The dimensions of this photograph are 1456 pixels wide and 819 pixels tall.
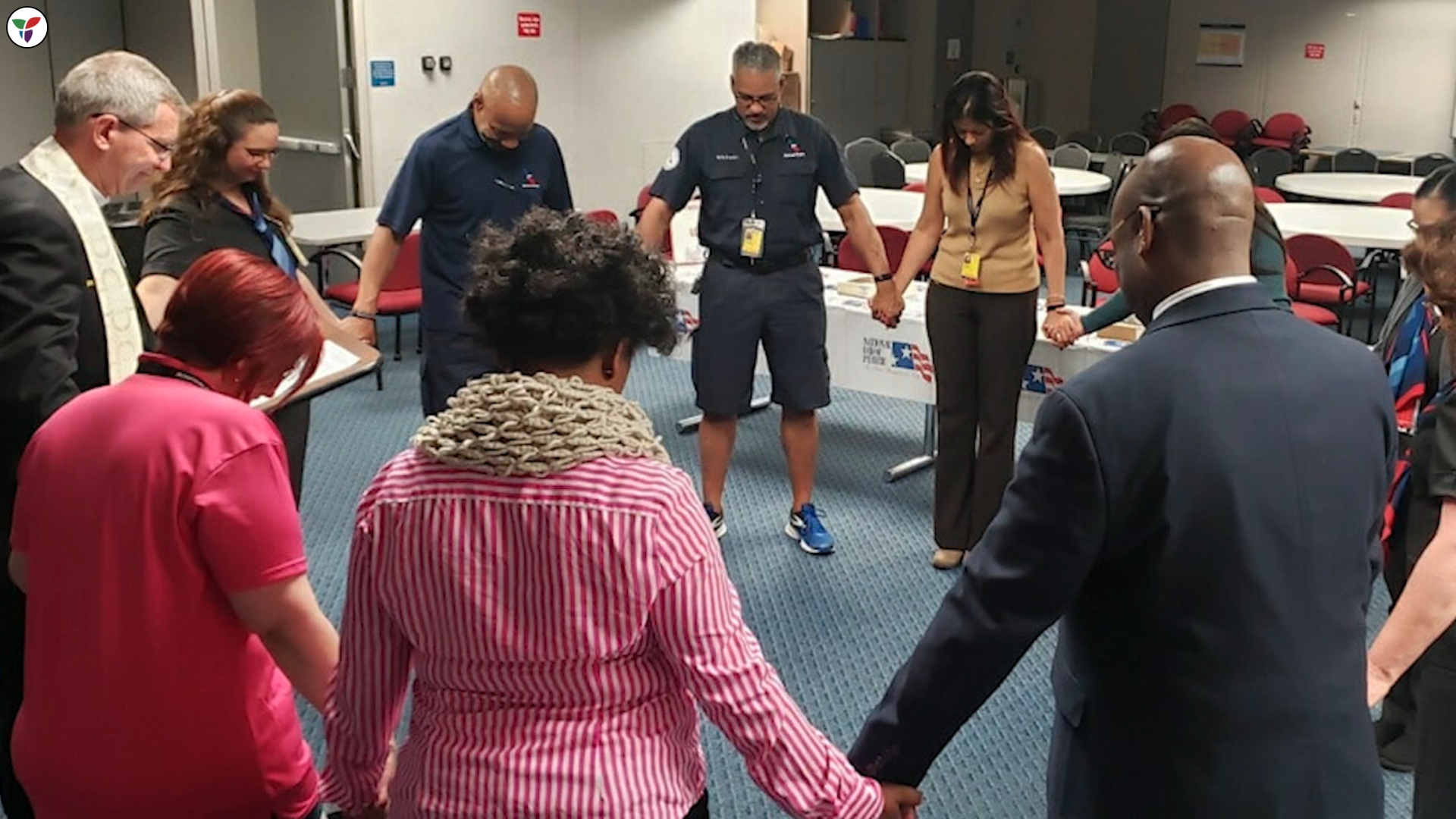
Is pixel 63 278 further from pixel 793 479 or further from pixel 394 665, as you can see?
pixel 793 479

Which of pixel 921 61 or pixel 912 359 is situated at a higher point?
pixel 921 61

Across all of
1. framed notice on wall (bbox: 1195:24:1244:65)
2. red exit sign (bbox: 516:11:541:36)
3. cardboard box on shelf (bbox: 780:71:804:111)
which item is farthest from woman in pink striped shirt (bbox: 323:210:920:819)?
framed notice on wall (bbox: 1195:24:1244:65)

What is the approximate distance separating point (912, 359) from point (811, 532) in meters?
0.84

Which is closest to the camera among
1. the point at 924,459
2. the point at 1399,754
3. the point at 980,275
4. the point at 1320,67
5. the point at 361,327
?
the point at 1399,754

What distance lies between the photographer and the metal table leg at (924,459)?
5.19m

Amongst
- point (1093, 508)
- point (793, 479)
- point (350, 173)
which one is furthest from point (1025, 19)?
point (1093, 508)

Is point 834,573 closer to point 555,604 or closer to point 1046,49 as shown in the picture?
point 555,604

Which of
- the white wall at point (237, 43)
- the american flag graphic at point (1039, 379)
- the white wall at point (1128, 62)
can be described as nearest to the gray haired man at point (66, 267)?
the american flag graphic at point (1039, 379)

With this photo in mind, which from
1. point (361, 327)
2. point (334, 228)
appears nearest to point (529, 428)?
point (361, 327)

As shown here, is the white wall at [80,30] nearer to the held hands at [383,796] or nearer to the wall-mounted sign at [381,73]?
the wall-mounted sign at [381,73]

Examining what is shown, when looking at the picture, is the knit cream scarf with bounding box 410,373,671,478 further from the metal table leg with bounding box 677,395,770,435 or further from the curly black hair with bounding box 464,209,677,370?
the metal table leg with bounding box 677,395,770,435

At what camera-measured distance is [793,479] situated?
174 inches

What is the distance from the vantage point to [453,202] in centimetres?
391

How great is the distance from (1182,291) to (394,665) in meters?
1.00
